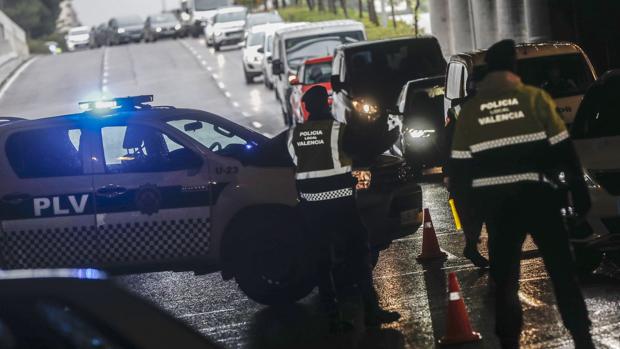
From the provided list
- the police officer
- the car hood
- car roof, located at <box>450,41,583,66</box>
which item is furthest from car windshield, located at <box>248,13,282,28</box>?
the police officer

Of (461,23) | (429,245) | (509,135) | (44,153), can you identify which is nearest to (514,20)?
(461,23)

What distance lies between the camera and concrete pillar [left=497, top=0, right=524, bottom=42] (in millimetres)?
29375

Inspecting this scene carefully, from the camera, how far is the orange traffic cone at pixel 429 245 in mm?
11586

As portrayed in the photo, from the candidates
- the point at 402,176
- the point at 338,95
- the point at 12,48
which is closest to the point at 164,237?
the point at 402,176

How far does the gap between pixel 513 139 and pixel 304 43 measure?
2124 cm

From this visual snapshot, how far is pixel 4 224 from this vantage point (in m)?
10.2

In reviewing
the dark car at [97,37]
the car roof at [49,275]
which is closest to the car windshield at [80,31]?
the dark car at [97,37]

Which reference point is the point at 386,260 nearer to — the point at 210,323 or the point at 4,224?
the point at 210,323

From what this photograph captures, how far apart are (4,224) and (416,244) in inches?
168

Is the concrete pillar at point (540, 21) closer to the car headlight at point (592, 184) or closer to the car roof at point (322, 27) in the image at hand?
the car roof at point (322, 27)

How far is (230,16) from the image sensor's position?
2162 inches

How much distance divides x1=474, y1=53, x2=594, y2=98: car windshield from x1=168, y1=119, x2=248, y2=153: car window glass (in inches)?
210

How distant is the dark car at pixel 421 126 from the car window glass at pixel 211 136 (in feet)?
22.4

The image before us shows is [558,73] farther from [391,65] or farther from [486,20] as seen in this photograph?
[486,20]
